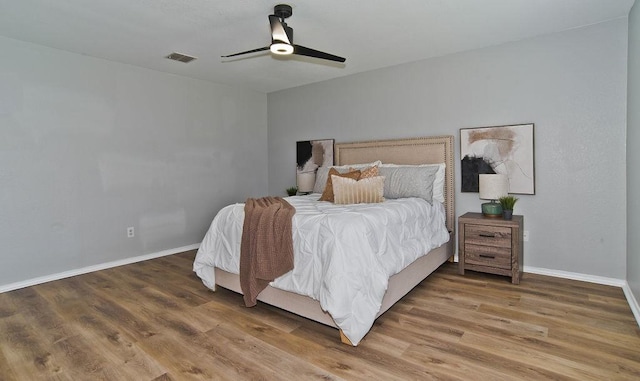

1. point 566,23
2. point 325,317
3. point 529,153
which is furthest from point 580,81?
point 325,317

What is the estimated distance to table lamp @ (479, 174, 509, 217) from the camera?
3389mm

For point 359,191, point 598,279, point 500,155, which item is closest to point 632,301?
point 598,279

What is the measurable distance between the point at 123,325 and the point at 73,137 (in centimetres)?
241

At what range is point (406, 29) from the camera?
10.7 feet

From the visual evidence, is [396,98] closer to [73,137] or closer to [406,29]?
[406,29]

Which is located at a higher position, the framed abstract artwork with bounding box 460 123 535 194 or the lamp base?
the framed abstract artwork with bounding box 460 123 535 194

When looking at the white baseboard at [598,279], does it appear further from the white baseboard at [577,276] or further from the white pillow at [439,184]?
the white pillow at [439,184]

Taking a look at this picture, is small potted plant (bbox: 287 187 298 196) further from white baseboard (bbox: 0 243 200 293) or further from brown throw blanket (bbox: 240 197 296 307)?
brown throw blanket (bbox: 240 197 296 307)

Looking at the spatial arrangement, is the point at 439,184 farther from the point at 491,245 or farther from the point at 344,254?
the point at 344,254

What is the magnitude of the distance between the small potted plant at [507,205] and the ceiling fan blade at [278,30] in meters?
2.56

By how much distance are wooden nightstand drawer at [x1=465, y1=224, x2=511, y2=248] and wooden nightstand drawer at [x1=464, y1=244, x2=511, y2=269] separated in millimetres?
40

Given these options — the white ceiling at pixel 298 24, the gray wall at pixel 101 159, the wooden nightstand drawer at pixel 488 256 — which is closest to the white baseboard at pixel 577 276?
the wooden nightstand drawer at pixel 488 256

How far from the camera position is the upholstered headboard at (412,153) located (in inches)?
157

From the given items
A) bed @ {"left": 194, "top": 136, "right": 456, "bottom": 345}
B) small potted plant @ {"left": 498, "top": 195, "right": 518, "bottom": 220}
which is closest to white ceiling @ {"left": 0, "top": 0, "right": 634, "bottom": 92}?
bed @ {"left": 194, "top": 136, "right": 456, "bottom": 345}
